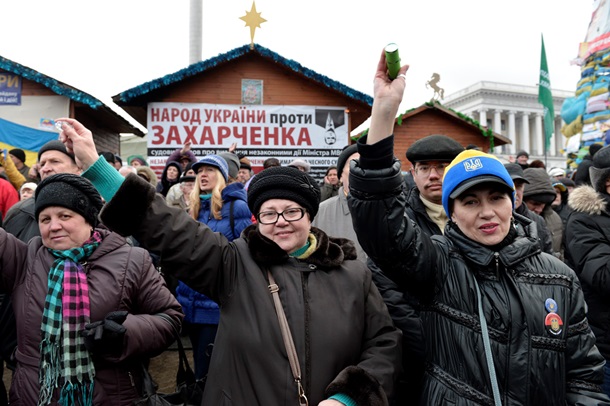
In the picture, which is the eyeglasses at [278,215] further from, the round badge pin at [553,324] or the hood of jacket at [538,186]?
Result: the hood of jacket at [538,186]

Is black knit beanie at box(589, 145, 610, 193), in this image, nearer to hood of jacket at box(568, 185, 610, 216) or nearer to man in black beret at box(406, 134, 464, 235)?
hood of jacket at box(568, 185, 610, 216)

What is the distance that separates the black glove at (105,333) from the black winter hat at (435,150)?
6.78 ft


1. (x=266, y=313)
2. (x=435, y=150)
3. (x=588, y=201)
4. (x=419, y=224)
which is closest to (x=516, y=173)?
(x=588, y=201)

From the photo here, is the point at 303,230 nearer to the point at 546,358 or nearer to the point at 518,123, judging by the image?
the point at 546,358

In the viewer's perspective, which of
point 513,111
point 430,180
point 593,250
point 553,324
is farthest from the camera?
point 513,111

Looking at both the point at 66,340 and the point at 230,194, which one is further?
the point at 230,194

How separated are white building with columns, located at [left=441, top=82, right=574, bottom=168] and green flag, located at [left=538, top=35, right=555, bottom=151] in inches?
1835

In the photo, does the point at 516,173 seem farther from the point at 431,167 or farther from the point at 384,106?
the point at 384,106

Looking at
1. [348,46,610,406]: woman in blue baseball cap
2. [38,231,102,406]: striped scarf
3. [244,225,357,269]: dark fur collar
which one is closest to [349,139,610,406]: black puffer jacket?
[348,46,610,406]: woman in blue baseball cap

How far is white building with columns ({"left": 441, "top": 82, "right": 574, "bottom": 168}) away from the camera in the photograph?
68688 mm

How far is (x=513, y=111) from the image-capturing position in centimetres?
7062

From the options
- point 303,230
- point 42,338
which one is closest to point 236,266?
point 303,230

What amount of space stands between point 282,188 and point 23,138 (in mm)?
12577

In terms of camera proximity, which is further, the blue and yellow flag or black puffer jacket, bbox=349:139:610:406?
the blue and yellow flag
